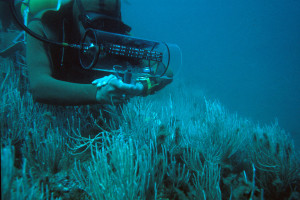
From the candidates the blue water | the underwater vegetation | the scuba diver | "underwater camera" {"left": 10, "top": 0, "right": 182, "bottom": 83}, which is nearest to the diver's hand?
the scuba diver

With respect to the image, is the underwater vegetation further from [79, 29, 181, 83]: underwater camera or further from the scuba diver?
[79, 29, 181, 83]: underwater camera

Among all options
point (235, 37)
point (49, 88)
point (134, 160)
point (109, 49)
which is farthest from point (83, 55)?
point (235, 37)

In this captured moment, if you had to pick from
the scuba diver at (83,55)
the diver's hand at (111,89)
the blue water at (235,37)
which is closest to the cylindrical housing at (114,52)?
the scuba diver at (83,55)

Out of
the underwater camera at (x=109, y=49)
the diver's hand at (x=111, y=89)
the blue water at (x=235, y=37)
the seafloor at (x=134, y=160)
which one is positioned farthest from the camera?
the blue water at (x=235, y=37)

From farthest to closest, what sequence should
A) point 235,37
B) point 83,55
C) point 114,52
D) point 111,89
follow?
1. point 235,37
2. point 83,55
3. point 114,52
4. point 111,89

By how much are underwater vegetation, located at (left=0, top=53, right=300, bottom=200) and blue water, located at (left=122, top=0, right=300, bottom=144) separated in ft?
119

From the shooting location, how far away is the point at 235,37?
8888 centimetres

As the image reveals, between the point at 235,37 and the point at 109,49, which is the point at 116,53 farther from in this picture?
the point at 235,37

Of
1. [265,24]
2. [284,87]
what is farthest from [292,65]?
[284,87]

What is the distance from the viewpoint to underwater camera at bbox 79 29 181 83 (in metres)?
1.72

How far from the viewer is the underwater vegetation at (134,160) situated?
1.23m

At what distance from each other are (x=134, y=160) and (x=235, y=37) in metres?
105

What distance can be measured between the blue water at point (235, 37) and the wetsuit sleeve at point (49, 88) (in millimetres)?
37127

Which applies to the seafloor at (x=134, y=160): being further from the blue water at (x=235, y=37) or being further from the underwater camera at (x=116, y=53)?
the blue water at (x=235, y=37)
